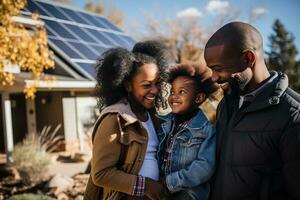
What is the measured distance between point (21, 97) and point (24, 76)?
502 centimetres

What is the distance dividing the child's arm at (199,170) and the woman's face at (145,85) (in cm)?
47

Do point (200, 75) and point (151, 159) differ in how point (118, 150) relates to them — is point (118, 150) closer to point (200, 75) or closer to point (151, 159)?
point (151, 159)

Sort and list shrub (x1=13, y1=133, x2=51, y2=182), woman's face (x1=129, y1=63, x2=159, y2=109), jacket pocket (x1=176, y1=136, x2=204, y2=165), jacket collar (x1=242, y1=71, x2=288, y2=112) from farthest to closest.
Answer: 1. shrub (x1=13, y1=133, x2=51, y2=182)
2. woman's face (x1=129, y1=63, x2=159, y2=109)
3. jacket pocket (x1=176, y1=136, x2=204, y2=165)
4. jacket collar (x1=242, y1=71, x2=288, y2=112)

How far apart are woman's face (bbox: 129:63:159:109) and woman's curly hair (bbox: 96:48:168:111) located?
4 cm

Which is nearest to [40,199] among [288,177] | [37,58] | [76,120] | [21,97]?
[37,58]

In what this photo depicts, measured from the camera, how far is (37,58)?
6570 millimetres

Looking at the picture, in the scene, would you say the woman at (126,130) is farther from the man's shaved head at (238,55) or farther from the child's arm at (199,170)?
the man's shaved head at (238,55)

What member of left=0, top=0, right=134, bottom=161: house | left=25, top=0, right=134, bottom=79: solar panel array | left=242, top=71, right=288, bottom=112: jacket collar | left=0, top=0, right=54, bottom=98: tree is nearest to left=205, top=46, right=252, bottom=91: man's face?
left=242, top=71, right=288, bottom=112: jacket collar

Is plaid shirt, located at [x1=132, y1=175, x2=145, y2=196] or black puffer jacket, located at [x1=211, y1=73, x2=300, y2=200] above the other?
black puffer jacket, located at [x1=211, y1=73, x2=300, y2=200]

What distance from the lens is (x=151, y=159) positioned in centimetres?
242

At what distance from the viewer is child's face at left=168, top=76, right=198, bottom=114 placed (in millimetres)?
2410

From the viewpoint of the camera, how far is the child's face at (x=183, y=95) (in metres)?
2.41

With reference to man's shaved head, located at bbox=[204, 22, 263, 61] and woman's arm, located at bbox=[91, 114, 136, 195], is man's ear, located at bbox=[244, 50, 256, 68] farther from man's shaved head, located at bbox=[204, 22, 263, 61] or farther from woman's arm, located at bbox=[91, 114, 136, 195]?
woman's arm, located at bbox=[91, 114, 136, 195]

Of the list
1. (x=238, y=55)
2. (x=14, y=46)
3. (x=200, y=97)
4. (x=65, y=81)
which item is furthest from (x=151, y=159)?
(x=65, y=81)
